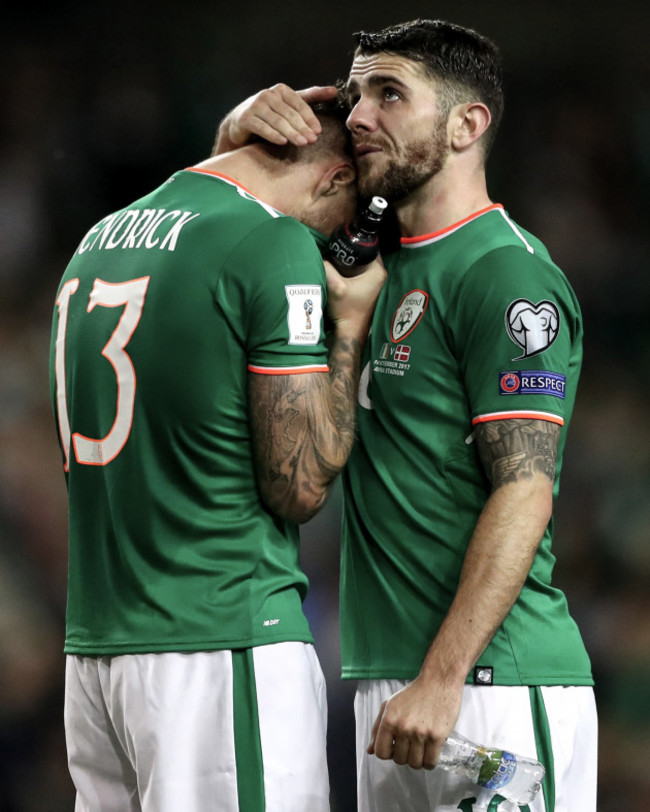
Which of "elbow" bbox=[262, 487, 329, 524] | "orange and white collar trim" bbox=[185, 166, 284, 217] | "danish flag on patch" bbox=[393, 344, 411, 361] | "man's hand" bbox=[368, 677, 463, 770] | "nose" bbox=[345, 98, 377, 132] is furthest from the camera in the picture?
"nose" bbox=[345, 98, 377, 132]

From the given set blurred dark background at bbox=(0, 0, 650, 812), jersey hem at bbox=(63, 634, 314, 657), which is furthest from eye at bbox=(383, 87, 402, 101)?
blurred dark background at bbox=(0, 0, 650, 812)

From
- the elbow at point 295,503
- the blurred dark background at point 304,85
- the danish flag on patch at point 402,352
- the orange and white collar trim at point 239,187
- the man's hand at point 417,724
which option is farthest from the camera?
the blurred dark background at point 304,85

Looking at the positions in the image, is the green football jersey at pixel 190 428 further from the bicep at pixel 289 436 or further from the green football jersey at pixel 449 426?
the green football jersey at pixel 449 426

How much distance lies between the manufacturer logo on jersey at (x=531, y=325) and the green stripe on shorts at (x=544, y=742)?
0.63 m

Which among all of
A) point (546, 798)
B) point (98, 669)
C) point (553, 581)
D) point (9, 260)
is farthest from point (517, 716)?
point (9, 260)

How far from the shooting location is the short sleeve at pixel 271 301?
186 cm

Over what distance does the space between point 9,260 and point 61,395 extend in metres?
2.49

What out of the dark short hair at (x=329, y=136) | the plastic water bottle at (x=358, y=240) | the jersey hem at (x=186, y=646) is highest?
the dark short hair at (x=329, y=136)

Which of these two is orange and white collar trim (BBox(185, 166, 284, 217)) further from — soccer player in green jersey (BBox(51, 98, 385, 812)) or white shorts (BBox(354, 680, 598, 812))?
white shorts (BBox(354, 680, 598, 812))

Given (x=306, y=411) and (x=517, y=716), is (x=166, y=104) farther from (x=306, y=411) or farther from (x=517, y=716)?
(x=517, y=716)

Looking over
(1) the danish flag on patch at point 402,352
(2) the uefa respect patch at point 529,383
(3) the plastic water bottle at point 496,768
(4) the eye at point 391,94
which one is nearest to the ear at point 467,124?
(4) the eye at point 391,94

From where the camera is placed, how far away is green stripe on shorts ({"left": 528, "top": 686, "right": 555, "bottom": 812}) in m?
1.98

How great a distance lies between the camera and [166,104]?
4.47m

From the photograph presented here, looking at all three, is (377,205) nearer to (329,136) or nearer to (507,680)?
(329,136)
